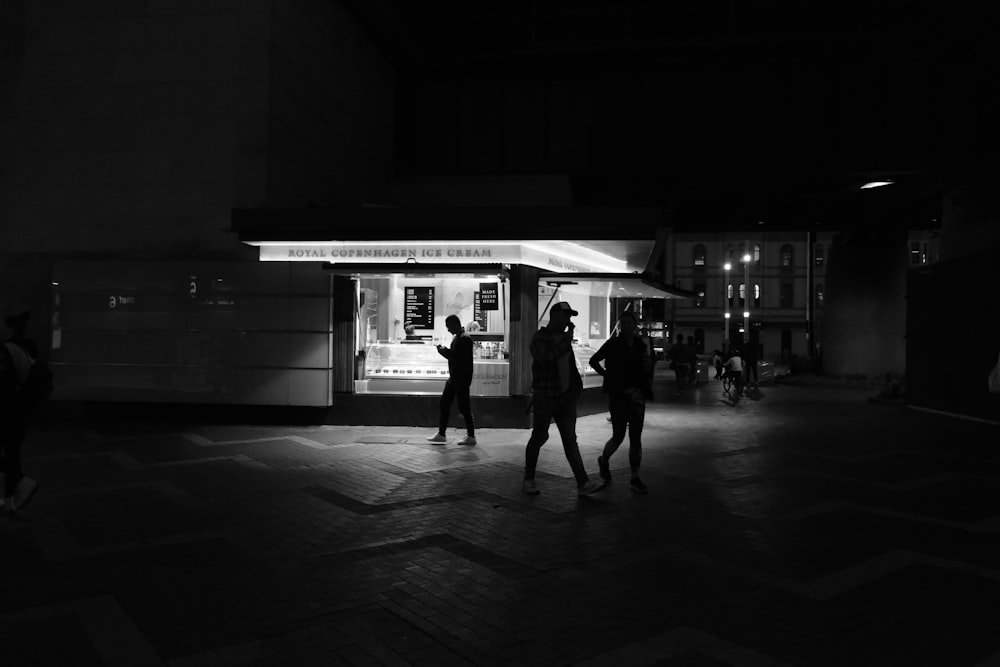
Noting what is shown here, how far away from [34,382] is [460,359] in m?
5.37

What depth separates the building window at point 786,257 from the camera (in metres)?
64.2

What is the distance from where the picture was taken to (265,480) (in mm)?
7910

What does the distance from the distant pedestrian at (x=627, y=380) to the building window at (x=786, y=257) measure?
62025mm

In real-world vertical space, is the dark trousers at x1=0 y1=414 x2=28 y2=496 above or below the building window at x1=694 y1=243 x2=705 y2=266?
below

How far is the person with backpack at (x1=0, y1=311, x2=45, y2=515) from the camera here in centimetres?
613

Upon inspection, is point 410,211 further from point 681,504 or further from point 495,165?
point 495,165

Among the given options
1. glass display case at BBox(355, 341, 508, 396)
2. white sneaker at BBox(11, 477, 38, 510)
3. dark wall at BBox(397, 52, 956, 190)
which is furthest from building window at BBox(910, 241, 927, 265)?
white sneaker at BBox(11, 477, 38, 510)

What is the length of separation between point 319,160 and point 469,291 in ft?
13.8

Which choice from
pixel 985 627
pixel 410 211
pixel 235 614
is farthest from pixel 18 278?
pixel 985 627

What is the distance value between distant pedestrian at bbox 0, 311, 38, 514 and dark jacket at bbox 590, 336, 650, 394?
527cm

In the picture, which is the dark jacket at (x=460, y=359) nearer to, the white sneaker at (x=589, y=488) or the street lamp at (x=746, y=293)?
the white sneaker at (x=589, y=488)

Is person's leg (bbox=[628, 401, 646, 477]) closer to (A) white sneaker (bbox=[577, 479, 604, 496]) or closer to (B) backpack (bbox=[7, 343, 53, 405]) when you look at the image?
(A) white sneaker (bbox=[577, 479, 604, 496])

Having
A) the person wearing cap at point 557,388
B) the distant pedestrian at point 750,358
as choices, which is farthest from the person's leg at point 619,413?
the distant pedestrian at point 750,358

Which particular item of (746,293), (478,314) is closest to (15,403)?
(478,314)
